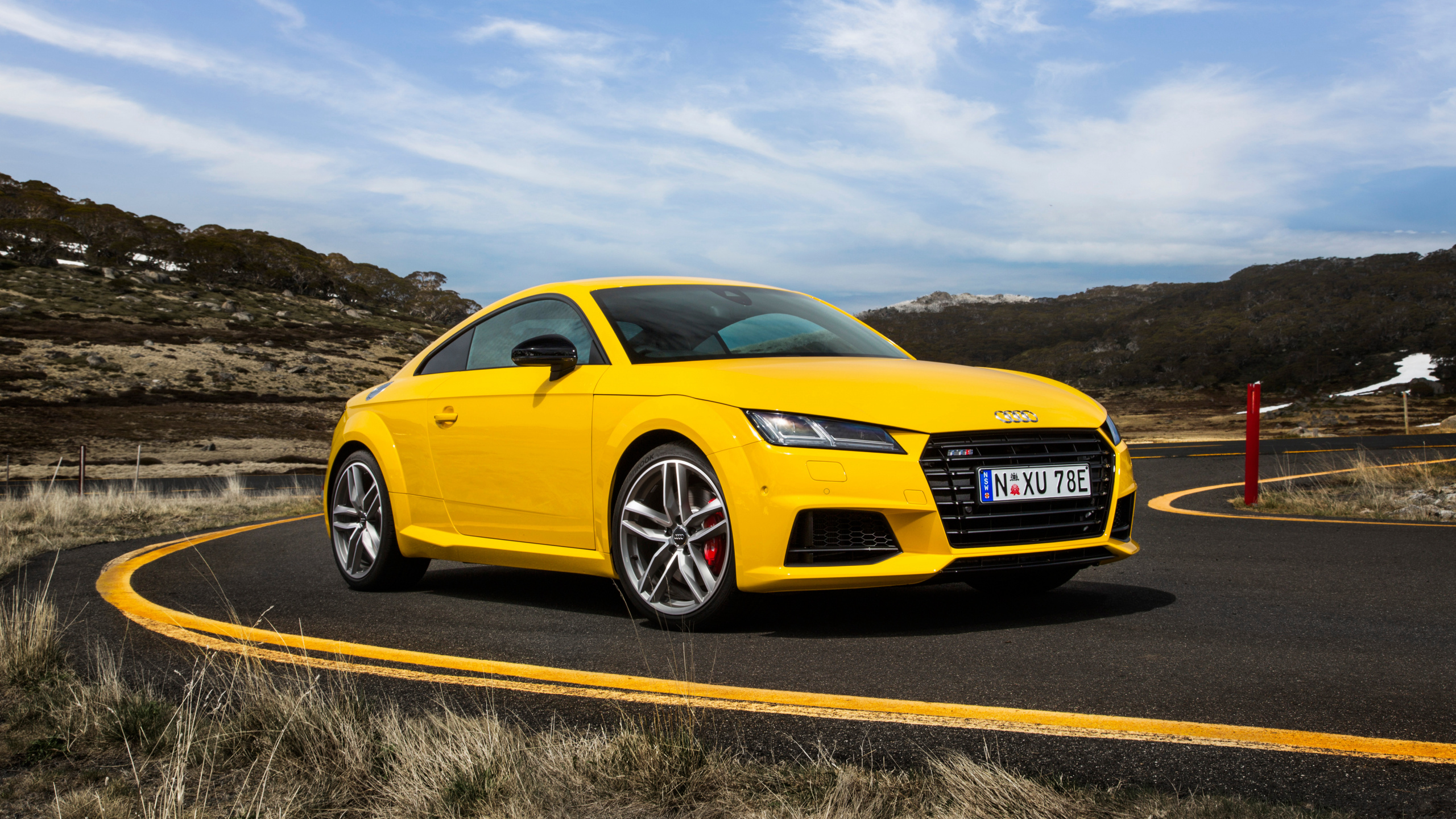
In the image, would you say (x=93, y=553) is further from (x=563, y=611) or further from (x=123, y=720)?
(x=123, y=720)

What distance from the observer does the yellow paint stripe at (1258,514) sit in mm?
8258

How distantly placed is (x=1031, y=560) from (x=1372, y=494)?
25.8 feet

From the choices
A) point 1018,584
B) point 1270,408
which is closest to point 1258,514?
point 1018,584

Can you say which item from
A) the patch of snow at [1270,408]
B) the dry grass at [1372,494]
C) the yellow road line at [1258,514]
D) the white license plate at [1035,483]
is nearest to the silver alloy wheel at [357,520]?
the white license plate at [1035,483]

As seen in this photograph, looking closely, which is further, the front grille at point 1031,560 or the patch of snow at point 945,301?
the patch of snow at point 945,301

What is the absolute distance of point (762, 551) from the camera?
413 cm

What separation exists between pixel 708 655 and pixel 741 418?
35.1 inches

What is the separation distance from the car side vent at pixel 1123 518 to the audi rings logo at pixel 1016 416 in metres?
0.61

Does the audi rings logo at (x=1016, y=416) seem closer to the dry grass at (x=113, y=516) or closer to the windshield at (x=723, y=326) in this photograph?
the windshield at (x=723, y=326)

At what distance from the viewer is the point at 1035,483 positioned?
4355mm

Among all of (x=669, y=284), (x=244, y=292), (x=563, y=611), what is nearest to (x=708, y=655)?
(x=563, y=611)

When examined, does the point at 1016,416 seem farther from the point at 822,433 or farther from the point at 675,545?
the point at 675,545

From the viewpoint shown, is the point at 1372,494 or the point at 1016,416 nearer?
the point at 1016,416

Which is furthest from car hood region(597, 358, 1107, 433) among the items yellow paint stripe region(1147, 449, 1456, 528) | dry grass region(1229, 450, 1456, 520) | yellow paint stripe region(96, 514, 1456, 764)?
dry grass region(1229, 450, 1456, 520)
